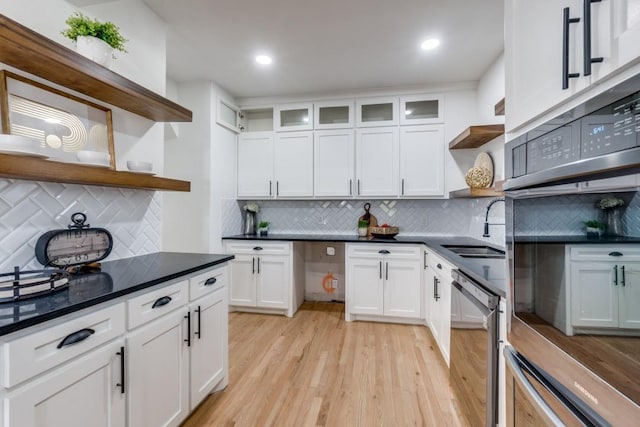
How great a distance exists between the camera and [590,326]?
671mm

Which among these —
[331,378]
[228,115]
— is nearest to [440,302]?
[331,378]

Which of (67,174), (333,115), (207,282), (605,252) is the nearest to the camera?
(605,252)

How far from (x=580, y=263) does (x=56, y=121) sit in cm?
230

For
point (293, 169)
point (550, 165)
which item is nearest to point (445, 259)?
point (550, 165)

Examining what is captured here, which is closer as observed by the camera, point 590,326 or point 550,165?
point 590,326

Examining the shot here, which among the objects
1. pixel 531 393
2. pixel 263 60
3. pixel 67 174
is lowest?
pixel 531 393

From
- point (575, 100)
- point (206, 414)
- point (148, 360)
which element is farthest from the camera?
point (206, 414)

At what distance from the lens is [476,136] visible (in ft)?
9.18

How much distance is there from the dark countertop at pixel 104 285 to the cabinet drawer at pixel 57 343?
5cm

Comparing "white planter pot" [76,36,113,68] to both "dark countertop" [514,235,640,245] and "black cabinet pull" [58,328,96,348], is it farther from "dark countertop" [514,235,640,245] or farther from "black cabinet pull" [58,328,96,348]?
"dark countertop" [514,235,640,245]

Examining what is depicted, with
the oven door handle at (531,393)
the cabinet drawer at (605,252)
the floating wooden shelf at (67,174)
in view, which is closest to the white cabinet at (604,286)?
the cabinet drawer at (605,252)

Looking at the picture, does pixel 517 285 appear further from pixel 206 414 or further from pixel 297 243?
pixel 297 243

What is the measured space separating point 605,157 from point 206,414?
7.30 ft

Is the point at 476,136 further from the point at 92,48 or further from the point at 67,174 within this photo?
the point at 67,174
